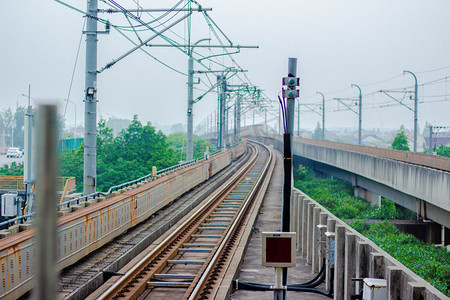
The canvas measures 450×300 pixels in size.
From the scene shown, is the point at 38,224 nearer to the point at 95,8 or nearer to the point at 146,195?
the point at 95,8

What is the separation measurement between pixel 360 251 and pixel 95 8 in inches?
412

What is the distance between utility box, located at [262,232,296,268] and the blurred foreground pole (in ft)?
20.2

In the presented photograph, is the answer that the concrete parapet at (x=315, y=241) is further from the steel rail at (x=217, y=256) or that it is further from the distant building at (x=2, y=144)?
the distant building at (x=2, y=144)

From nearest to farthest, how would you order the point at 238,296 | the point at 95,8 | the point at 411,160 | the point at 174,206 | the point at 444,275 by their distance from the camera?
the point at 238,296 → the point at 95,8 → the point at 444,275 → the point at 174,206 → the point at 411,160

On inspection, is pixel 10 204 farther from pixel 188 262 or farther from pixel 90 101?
pixel 188 262

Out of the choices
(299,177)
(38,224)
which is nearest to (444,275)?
(38,224)

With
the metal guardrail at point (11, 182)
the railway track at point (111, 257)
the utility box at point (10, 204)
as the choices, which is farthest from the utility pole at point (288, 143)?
the metal guardrail at point (11, 182)

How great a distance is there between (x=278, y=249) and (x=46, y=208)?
6.28 metres

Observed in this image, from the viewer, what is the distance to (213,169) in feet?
134

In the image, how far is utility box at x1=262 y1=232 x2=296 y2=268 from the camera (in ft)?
24.6

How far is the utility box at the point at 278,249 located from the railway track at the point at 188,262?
3282 millimetres

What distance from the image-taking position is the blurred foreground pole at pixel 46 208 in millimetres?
1476

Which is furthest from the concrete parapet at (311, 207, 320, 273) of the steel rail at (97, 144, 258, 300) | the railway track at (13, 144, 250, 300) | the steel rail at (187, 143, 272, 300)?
the railway track at (13, 144, 250, 300)

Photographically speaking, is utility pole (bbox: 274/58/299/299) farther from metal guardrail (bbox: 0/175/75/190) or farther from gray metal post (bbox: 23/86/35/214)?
metal guardrail (bbox: 0/175/75/190)
